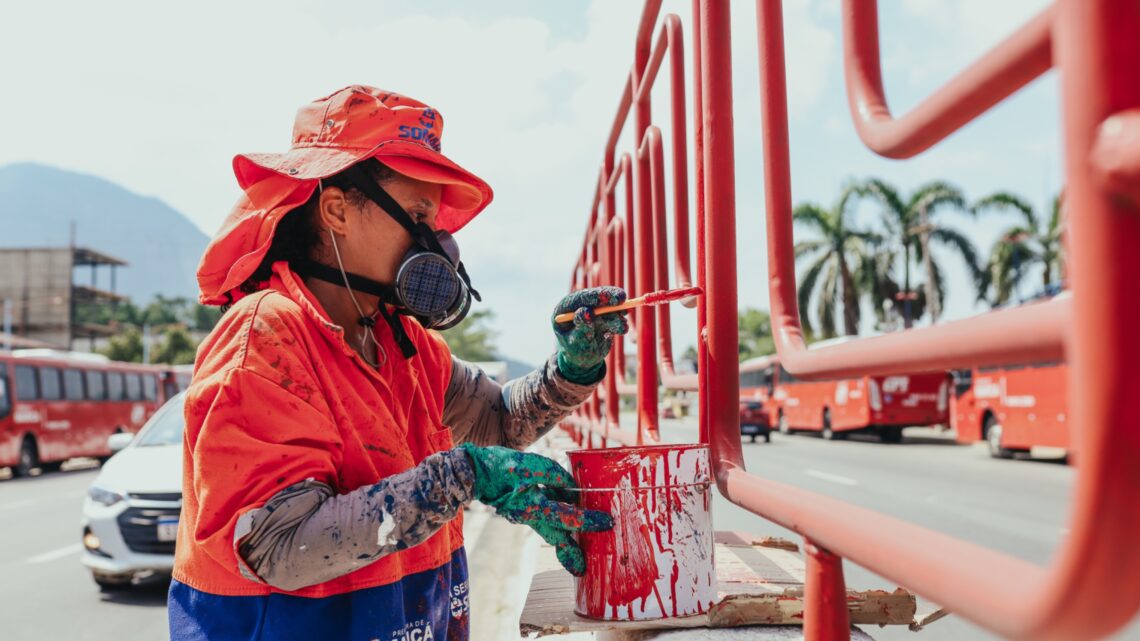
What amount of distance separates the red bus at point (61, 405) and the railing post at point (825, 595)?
17756mm

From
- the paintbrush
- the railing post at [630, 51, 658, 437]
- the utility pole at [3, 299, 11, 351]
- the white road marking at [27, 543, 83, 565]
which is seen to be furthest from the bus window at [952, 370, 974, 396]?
the utility pole at [3, 299, 11, 351]

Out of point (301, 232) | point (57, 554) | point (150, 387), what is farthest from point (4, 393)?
point (301, 232)

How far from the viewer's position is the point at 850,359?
93 cm

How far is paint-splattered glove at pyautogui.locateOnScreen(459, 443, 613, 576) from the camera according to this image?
5.01 ft

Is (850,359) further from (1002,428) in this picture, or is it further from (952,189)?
(952,189)

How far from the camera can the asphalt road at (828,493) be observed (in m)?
5.32

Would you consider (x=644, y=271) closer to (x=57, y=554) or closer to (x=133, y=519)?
(x=133, y=519)

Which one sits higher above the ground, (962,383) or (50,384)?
(50,384)

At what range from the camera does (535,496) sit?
154 centimetres

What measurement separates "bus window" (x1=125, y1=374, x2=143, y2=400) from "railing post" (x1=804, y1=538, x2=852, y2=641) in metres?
22.0

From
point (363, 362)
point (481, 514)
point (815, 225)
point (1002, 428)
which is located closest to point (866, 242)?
point (815, 225)

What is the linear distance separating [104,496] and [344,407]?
5204mm

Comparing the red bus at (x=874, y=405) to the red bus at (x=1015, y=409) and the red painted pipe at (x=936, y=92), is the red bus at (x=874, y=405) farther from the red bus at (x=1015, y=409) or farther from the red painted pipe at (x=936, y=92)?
the red painted pipe at (x=936, y=92)

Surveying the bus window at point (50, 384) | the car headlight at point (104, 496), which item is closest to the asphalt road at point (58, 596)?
the car headlight at point (104, 496)
